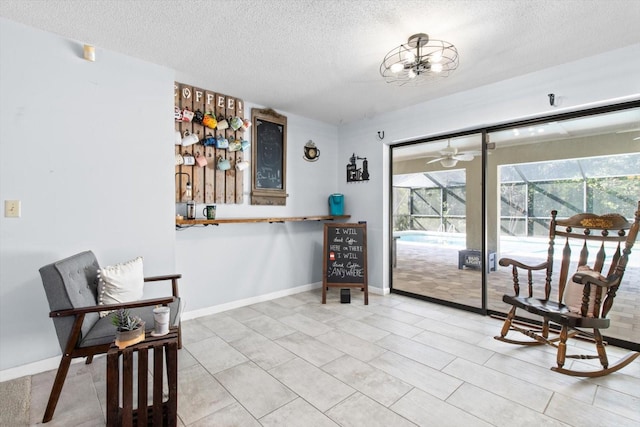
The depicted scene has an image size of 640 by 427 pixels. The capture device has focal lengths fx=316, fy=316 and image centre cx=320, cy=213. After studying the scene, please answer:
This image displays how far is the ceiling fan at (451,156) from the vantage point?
12.5ft

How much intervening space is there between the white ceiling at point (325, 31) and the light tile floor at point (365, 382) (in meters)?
2.53

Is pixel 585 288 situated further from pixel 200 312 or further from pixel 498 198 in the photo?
pixel 200 312

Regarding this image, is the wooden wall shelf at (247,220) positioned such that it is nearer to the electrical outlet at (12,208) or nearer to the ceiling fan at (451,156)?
the electrical outlet at (12,208)

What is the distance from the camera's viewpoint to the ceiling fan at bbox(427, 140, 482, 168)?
382 cm

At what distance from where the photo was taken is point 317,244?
15.7 ft

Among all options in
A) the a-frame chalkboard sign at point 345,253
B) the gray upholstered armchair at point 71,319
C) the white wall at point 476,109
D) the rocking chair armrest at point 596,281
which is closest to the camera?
the gray upholstered armchair at point 71,319

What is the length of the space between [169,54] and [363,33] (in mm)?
1650

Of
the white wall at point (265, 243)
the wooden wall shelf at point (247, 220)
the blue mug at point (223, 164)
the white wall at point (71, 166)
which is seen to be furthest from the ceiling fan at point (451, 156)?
the white wall at point (71, 166)

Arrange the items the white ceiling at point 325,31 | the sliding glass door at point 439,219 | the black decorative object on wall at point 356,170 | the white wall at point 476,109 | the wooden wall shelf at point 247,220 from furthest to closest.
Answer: the black decorative object on wall at point 356,170, the sliding glass door at point 439,219, the wooden wall shelf at point 247,220, the white wall at point 476,109, the white ceiling at point 325,31

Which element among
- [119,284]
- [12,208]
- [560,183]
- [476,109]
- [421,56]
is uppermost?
[421,56]

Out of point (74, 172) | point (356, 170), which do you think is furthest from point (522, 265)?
point (74, 172)

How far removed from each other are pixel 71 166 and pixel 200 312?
192 cm

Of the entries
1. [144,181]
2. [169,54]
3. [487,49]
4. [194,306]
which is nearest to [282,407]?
[194,306]

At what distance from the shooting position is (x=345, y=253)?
4.28 metres
